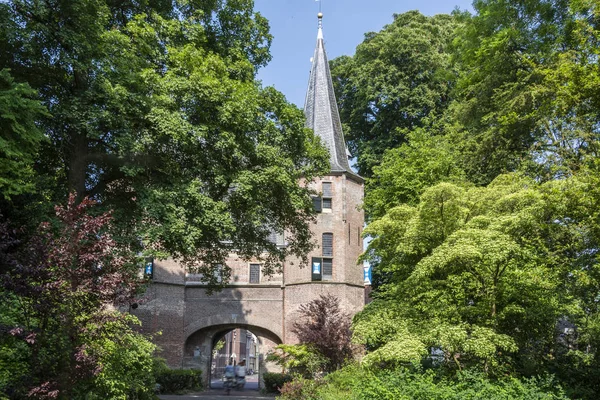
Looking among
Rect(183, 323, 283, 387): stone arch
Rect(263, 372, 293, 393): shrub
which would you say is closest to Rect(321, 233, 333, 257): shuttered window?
Rect(183, 323, 283, 387): stone arch

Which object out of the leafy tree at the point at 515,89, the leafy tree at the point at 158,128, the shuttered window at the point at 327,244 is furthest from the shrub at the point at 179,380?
the leafy tree at the point at 515,89

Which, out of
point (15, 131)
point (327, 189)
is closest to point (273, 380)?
point (327, 189)

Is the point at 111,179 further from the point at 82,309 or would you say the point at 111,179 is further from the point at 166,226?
the point at 82,309

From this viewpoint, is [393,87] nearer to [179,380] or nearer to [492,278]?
[179,380]

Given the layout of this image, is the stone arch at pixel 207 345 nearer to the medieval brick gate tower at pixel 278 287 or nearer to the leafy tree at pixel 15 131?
the medieval brick gate tower at pixel 278 287

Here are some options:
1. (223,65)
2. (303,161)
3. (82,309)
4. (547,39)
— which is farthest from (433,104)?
(82,309)

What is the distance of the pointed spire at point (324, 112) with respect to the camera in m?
28.1

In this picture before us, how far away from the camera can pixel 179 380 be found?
83.4 feet

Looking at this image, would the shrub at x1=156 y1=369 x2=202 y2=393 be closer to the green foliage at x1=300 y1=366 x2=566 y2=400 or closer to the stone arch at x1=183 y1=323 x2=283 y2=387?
the stone arch at x1=183 y1=323 x2=283 y2=387

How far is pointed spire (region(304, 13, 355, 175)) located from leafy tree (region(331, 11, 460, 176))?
2.05 metres

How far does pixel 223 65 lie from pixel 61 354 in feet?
28.4

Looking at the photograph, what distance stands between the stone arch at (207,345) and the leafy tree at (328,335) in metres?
5.98

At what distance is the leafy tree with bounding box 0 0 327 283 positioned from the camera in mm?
12648

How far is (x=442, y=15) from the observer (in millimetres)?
34812
